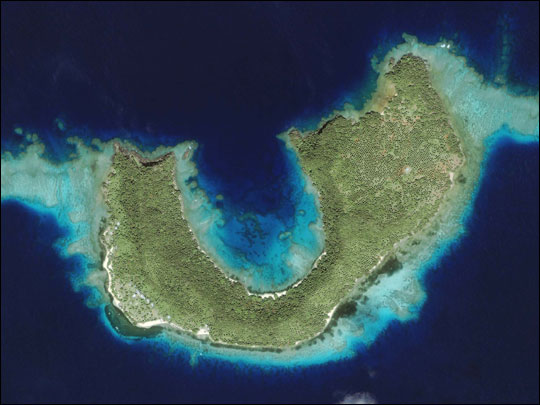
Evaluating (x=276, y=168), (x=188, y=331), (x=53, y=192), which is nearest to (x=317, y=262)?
(x=276, y=168)

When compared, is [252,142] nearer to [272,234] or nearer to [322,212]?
[272,234]

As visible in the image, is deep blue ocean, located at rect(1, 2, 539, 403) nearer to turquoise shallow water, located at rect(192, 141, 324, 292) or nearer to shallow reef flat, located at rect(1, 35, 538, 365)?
turquoise shallow water, located at rect(192, 141, 324, 292)

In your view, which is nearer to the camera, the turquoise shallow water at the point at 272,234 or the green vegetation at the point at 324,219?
the green vegetation at the point at 324,219

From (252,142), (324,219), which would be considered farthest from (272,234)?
(252,142)

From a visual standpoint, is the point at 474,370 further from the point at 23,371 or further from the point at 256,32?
the point at 23,371

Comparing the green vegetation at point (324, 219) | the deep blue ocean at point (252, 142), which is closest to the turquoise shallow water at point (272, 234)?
the deep blue ocean at point (252, 142)

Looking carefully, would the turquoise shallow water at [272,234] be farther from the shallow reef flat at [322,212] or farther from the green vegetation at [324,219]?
the green vegetation at [324,219]
